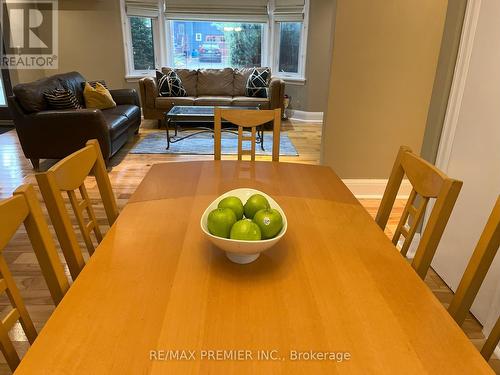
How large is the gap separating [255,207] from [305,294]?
0.28m

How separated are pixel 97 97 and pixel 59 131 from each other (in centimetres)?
111

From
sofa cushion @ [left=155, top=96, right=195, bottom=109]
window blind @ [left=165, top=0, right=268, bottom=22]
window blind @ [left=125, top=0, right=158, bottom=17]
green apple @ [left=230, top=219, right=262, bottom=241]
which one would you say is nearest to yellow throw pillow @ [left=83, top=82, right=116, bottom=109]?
sofa cushion @ [left=155, top=96, right=195, bottom=109]

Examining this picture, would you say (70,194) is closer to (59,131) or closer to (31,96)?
(59,131)

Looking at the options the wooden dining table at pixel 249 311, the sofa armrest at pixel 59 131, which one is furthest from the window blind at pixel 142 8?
the wooden dining table at pixel 249 311

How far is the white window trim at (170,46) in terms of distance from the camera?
20.5 ft

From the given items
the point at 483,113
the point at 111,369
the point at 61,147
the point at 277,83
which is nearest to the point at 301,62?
the point at 277,83

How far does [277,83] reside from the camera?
18.1 ft

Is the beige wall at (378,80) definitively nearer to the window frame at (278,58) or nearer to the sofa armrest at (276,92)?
the sofa armrest at (276,92)

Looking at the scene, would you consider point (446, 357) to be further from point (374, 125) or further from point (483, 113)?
point (374, 125)

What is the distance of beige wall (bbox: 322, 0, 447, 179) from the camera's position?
295 centimetres

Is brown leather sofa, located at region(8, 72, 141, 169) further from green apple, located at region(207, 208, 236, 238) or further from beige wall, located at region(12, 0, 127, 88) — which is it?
green apple, located at region(207, 208, 236, 238)

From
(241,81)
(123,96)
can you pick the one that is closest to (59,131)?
(123,96)

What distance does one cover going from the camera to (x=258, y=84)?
601cm

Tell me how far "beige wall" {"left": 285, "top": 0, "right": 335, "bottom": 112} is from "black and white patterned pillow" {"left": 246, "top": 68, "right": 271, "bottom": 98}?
2.42ft
